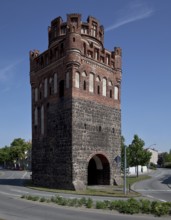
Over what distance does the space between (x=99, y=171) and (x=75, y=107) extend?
977 cm

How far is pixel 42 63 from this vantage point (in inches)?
1679

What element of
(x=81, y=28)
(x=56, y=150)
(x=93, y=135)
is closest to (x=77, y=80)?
(x=93, y=135)

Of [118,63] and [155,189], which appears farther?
[118,63]

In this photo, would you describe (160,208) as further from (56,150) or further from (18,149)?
(18,149)

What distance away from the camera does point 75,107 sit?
3566 cm

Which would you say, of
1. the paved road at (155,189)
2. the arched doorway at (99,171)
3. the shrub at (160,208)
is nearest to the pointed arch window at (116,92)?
the arched doorway at (99,171)

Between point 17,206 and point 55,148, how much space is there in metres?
16.4

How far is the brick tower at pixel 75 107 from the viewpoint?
35750mm

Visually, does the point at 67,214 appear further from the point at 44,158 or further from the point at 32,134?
the point at 32,134

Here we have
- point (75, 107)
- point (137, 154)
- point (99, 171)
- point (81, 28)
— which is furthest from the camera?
point (137, 154)

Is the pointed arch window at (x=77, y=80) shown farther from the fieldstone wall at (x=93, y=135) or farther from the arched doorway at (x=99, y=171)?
the arched doorway at (x=99, y=171)

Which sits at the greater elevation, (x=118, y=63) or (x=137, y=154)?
(x=118, y=63)

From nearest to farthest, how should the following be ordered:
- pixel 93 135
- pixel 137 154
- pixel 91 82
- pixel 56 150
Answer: pixel 56 150 → pixel 93 135 → pixel 91 82 → pixel 137 154

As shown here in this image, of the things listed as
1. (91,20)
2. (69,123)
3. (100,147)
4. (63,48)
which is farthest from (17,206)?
(91,20)
